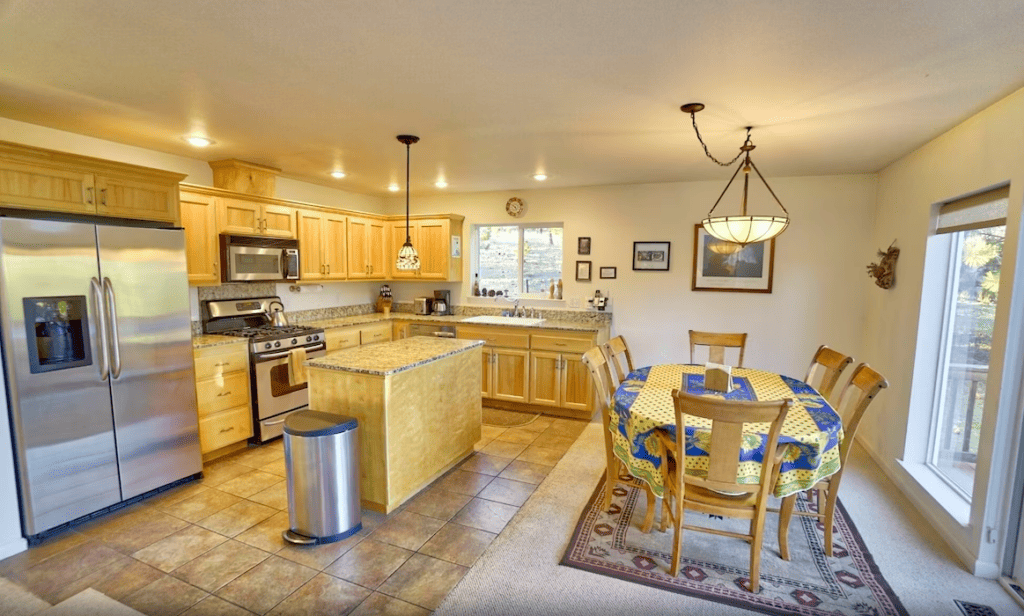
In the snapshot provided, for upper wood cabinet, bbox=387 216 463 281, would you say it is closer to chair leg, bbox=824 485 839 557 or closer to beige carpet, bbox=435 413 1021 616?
beige carpet, bbox=435 413 1021 616

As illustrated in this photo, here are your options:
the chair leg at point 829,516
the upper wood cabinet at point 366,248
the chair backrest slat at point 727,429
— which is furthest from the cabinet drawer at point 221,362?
the chair leg at point 829,516

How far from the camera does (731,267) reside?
450 cm

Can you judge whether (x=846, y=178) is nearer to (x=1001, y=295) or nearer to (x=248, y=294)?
(x=1001, y=295)

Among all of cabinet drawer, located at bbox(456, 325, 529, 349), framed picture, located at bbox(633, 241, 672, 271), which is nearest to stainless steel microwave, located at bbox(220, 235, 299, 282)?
cabinet drawer, located at bbox(456, 325, 529, 349)

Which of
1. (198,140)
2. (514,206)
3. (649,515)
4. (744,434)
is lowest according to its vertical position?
(649,515)

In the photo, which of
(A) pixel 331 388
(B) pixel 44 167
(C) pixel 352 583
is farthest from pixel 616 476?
(B) pixel 44 167

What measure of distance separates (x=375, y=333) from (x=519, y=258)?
1858 mm

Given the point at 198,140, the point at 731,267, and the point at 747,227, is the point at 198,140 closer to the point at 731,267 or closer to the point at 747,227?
the point at 747,227

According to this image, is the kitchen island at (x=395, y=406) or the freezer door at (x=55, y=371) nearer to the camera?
the freezer door at (x=55, y=371)

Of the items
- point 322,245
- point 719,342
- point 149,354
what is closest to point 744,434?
point 719,342

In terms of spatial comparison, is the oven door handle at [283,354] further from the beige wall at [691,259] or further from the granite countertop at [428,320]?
the beige wall at [691,259]

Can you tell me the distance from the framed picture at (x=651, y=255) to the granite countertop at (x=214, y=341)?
3.74m

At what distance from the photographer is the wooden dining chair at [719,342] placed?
12.1 ft

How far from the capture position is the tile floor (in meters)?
2.07
